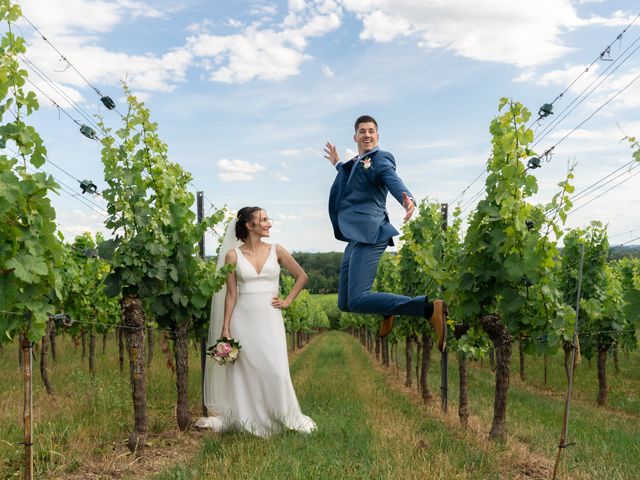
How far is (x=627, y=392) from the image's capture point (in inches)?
661

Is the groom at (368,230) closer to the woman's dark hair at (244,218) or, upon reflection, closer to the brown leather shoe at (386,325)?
the brown leather shoe at (386,325)

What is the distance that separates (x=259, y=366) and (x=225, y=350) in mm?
466

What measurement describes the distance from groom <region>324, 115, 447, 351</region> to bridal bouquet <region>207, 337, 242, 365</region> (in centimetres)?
134

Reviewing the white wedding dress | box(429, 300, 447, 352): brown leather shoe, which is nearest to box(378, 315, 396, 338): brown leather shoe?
box(429, 300, 447, 352): brown leather shoe

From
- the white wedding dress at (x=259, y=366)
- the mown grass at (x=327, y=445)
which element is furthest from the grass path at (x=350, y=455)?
the white wedding dress at (x=259, y=366)

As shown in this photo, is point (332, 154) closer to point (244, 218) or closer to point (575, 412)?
point (244, 218)

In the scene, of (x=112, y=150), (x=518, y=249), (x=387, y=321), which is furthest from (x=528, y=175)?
(x=112, y=150)

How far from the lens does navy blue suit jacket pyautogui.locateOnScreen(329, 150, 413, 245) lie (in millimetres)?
4988

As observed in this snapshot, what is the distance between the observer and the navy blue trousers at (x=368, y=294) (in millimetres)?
4938

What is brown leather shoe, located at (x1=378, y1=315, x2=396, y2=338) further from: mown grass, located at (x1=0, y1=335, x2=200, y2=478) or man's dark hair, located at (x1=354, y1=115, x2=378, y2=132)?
mown grass, located at (x1=0, y1=335, x2=200, y2=478)

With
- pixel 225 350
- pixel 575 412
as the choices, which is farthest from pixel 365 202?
pixel 575 412

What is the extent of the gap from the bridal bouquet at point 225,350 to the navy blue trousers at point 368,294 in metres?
1.49

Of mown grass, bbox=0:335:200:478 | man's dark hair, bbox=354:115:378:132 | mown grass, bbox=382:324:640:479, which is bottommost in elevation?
mown grass, bbox=382:324:640:479

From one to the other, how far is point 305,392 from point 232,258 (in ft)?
18.7
